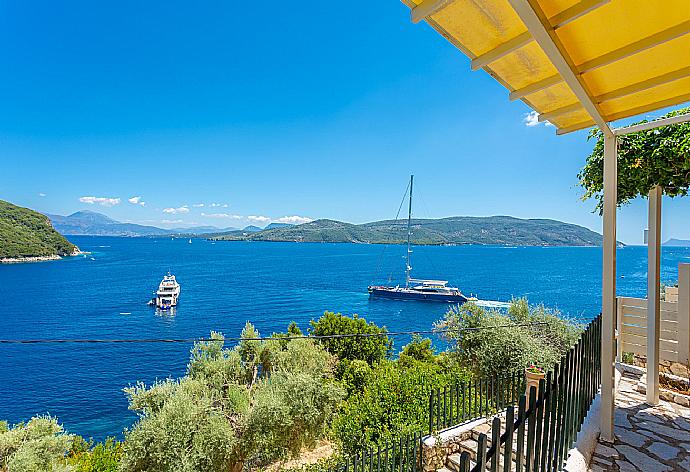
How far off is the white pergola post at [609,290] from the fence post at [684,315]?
7.56 ft

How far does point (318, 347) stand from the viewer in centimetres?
1446

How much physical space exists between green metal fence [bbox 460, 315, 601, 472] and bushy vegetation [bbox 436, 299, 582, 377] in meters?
5.52

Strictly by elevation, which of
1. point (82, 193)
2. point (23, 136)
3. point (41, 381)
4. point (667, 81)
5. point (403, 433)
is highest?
point (23, 136)

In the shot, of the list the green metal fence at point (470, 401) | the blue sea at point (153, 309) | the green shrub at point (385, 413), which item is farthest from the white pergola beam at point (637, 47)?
the green shrub at point (385, 413)

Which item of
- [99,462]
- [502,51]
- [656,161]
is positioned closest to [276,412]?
[99,462]

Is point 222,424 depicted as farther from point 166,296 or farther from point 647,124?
point 166,296

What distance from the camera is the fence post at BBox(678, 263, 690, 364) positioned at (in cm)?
376

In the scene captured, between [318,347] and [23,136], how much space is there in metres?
90.0

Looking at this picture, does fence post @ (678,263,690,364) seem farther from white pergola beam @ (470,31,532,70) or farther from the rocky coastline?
the rocky coastline

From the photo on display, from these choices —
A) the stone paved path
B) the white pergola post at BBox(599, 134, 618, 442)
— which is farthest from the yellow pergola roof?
the stone paved path

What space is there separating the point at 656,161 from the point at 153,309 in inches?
1560

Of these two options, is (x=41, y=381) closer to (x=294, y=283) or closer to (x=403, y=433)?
(x=403, y=433)

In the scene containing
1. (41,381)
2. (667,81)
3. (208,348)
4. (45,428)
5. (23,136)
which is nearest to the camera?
(667,81)

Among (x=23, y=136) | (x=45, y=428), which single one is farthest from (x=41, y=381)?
(x=23, y=136)
